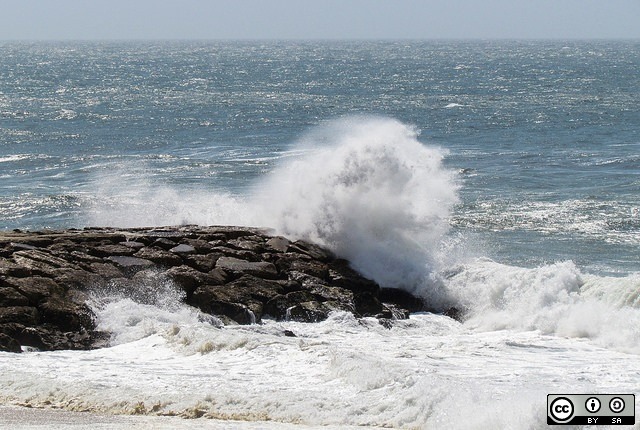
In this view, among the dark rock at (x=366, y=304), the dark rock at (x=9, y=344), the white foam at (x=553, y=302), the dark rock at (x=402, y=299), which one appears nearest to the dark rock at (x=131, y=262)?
the dark rock at (x=9, y=344)

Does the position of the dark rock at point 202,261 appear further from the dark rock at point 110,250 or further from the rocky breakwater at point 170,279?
the dark rock at point 110,250

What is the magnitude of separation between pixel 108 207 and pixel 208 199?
8.53 feet

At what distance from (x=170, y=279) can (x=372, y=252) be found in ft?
12.9

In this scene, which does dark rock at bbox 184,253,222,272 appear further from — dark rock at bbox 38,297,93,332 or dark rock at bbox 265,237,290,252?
dark rock at bbox 38,297,93,332

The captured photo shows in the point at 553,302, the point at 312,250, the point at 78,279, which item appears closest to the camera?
the point at 78,279

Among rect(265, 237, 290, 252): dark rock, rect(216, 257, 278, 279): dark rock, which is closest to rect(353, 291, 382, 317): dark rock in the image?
rect(216, 257, 278, 279): dark rock

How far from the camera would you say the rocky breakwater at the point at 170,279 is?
44.3 feet

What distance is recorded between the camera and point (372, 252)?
17.5 meters

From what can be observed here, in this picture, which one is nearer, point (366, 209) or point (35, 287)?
point (35, 287)

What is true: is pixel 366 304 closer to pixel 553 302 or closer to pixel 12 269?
pixel 553 302

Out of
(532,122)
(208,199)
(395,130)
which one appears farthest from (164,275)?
(532,122)

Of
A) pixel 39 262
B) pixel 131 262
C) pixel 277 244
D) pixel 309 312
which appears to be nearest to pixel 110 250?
pixel 131 262

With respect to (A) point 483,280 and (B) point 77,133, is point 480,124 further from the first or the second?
(A) point 483,280

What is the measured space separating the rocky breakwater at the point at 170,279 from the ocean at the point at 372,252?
0.36 m
